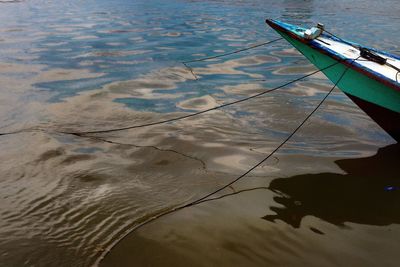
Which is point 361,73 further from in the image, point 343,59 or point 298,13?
point 298,13

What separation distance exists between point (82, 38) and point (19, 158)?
10.8 meters

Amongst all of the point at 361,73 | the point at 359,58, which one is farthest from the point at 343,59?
the point at 359,58

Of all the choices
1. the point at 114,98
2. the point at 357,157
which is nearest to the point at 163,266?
the point at 357,157

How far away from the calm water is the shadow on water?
0.08 feet

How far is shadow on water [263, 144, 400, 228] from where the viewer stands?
14.7ft

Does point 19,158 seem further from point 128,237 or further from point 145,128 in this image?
point 128,237

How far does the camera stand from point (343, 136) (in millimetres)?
6773

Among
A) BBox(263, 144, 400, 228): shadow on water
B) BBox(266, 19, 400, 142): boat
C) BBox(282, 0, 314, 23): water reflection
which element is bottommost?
BBox(263, 144, 400, 228): shadow on water

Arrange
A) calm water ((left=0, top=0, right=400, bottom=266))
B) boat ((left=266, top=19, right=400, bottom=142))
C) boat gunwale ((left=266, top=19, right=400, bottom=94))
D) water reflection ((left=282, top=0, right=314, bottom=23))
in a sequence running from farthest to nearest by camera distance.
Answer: water reflection ((left=282, top=0, right=314, bottom=23)) < boat ((left=266, top=19, right=400, bottom=142)) < boat gunwale ((left=266, top=19, right=400, bottom=94)) < calm water ((left=0, top=0, right=400, bottom=266))

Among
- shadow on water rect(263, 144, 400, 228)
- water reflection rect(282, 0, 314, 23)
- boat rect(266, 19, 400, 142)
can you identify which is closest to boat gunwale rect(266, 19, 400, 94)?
boat rect(266, 19, 400, 142)

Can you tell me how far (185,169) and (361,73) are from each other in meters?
2.95

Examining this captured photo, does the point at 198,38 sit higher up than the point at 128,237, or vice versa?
the point at 198,38

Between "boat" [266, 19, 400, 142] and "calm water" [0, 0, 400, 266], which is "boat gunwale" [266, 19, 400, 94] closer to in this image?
"boat" [266, 19, 400, 142]

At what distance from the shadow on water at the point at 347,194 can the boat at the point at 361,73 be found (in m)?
0.81
